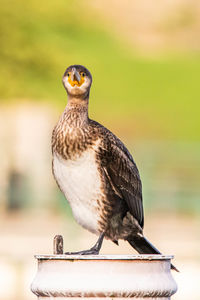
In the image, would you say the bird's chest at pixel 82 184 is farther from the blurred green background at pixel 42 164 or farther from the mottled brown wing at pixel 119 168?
the blurred green background at pixel 42 164

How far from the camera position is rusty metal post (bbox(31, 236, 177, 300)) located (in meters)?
4.39

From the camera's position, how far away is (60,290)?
4.43 m

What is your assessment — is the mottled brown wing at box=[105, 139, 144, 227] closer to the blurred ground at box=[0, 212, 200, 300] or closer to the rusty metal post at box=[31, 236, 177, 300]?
the rusty metal post at box=[31, 236, 177, 300]

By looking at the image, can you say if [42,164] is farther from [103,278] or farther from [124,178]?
[103,278]

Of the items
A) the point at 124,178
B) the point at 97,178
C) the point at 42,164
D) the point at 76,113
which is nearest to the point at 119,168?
the point at 124,178

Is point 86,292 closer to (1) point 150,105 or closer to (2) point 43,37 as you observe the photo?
(2) point 43,37

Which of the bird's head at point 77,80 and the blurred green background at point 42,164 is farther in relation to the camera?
the blurred green background at point 42,164

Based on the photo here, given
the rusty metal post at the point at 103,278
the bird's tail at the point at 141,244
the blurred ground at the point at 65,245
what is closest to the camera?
the rusty metal post at the point at 103,278

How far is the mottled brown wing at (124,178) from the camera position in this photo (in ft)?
19.6

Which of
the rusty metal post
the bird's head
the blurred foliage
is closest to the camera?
the rusty metal post

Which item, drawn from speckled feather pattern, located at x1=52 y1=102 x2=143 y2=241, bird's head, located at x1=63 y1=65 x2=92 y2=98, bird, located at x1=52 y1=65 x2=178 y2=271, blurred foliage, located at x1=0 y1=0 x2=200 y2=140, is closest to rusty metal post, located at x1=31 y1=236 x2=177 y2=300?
bird, located at x1=52 y1=65 x2=178 y2=271

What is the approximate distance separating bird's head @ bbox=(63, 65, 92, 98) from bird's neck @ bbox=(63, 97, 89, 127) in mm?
51

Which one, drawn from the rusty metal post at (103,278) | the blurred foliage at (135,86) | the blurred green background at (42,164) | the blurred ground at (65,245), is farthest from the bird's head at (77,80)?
the blurred foliage at (135,86)

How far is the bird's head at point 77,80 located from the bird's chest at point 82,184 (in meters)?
0.32
